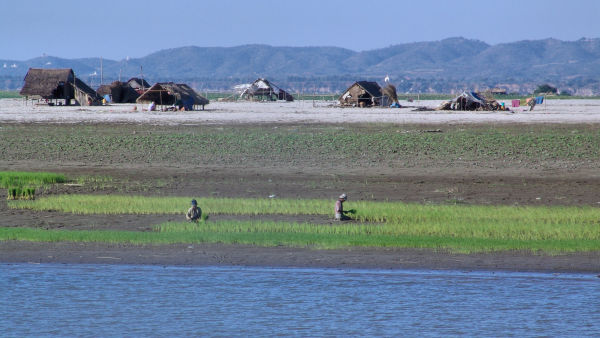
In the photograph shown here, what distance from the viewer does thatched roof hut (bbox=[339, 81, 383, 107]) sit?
70188mm

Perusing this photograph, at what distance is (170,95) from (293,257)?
48.2m

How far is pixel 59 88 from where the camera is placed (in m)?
69.1

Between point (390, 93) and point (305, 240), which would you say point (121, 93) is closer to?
point (390, 93)

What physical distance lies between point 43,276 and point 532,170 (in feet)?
51.9

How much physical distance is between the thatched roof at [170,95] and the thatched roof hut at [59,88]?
279 inches

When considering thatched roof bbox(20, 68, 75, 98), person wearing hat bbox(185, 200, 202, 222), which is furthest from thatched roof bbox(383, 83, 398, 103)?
person wearing hat bbox(185, 200, 202, 222)

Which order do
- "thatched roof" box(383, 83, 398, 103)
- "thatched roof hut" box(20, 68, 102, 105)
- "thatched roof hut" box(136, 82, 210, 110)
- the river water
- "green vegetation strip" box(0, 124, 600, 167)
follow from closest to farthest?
the river water < "green vegetation strip" box(0, 124, 600, 167) < "thatched roof hut" box(136, 82, 210, 110) < "thatched roof hut" box(20, 68, 102, 105) < "thatched roof" box(383, 83, 398, 103)

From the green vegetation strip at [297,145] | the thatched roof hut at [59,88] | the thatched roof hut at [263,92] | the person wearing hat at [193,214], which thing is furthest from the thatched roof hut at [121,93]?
the person wearing hat at [193,214]

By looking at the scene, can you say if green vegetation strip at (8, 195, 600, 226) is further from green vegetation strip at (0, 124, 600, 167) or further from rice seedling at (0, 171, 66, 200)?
green vegetation strip at (0, 124, 600, 167)

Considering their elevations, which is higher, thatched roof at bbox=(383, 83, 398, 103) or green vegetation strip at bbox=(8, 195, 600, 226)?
thatched roof at bbox=(383, 83, 398, 103)

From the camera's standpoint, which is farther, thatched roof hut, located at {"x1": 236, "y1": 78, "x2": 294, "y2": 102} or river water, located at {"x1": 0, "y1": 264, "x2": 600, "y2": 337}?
thatched roof hut, located at {"x1": 236, "y1": 78, "x2": 294, "y2": 102}

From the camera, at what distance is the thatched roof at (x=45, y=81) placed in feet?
225

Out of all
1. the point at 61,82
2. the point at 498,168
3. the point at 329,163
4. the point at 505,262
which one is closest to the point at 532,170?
the point at 498,168

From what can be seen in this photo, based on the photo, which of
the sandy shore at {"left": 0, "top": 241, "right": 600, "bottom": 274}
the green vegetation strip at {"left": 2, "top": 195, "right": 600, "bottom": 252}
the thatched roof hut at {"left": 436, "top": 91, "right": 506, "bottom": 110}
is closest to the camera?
the sandy shore at {"left": 0, "top": 241, "right": 600, "bottom": 274}
